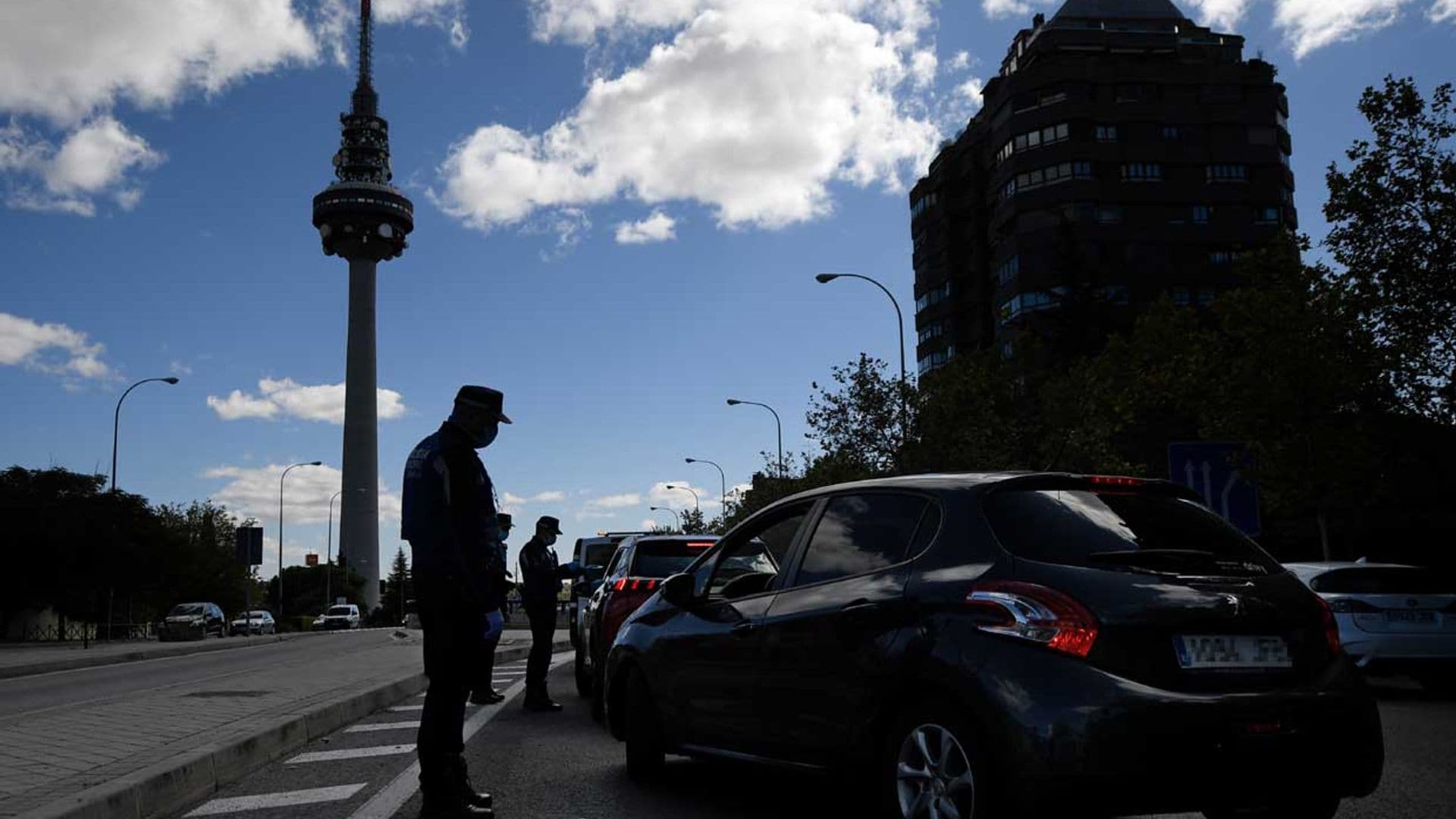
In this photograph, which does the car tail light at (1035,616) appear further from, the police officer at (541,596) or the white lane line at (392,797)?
the police officer at (541,596)

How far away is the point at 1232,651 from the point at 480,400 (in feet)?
11.8

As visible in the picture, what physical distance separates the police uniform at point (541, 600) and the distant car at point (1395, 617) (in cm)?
723

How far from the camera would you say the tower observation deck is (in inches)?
4710

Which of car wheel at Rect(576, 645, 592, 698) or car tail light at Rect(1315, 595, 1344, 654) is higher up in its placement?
car tail light at Rect(1315, 595, 1344, 654)

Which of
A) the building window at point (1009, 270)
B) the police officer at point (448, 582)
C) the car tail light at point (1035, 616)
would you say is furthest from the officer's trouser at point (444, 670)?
the building window at point (1009, 270)

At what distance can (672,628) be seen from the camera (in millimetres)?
7227

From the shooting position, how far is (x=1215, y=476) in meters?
17.2

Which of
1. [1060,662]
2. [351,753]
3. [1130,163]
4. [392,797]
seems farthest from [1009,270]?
[1060,662]

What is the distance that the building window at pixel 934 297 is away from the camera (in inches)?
3403

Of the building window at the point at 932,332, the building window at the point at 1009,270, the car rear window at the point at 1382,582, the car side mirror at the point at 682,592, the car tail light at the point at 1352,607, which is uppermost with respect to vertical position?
the building window at the point at 1009,270

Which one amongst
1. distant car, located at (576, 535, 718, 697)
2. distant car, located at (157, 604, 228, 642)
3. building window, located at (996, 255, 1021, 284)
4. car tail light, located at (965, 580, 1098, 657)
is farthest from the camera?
building window, located at (996, 255, 1021, 284)

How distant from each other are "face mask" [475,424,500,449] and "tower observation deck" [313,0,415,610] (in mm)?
116669

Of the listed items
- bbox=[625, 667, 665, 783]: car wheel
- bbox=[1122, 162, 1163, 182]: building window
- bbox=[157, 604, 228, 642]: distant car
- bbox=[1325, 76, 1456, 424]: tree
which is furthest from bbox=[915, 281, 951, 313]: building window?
bbox=[625, 667, 665, 783]: car wheel

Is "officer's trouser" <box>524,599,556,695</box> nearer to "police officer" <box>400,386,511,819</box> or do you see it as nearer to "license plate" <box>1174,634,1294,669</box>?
"police officer" <box>400,386,511,819</box>
